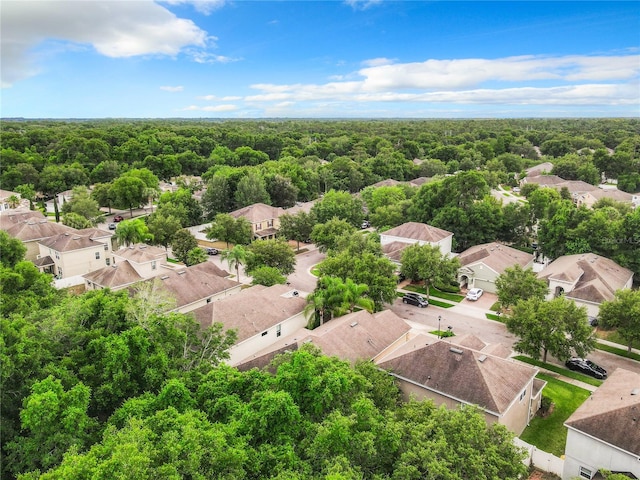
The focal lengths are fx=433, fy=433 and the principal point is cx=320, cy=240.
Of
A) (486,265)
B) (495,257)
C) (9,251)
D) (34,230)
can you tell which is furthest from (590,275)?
(34,230)

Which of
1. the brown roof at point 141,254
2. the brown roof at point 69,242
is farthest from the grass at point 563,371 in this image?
the brown roof at point 69,242

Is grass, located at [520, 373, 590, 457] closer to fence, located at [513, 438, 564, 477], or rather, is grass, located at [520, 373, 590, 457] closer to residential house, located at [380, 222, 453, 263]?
fence, located at [513, 438, 564, 477]

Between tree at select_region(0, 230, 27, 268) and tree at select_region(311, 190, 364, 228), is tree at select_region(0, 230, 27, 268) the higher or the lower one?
the higher one

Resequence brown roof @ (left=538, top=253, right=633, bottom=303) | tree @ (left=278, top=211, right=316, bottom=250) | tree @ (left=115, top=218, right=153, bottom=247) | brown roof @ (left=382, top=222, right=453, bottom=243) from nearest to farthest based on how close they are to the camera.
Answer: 1. brown roof @ (left=538, top=253, right=633, bottom=303)
2. tree @ (left=115, top=218, right=153, bottom=247)
3. brown roof @ (left=382, top=222, right=453, bottom=243)
4. tree @ (left=278, top=211, right=316, bottom=250)

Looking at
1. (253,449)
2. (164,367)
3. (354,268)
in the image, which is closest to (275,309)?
(354,268)

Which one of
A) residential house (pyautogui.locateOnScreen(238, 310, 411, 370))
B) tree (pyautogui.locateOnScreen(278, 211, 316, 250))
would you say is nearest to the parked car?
residential house (pyautogui.locateOnScreen(238, 310, 411, 370))

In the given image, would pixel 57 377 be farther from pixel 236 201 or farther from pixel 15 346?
pixel 236 201
